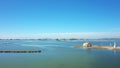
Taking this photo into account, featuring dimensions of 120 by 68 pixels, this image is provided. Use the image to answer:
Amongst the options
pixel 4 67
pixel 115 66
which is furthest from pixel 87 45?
pixel 4 67

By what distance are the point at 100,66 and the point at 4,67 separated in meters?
14.4

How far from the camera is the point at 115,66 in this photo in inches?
1083

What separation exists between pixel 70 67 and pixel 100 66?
15.4 ft

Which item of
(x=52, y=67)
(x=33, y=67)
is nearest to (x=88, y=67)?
(x=52, y=67)

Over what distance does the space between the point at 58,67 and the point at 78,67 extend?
2.91m

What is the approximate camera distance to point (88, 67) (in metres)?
26.2

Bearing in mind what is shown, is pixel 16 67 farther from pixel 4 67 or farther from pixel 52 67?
pixel 52 67

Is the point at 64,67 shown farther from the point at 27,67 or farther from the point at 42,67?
the point at 27,67

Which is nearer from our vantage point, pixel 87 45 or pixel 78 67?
pixel 78 67

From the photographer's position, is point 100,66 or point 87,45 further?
point 87,45

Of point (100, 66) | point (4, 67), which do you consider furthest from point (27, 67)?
point (100, 66)

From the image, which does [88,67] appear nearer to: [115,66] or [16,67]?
[115,66]

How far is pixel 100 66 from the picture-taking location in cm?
2727

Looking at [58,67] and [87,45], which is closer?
[58,67]
